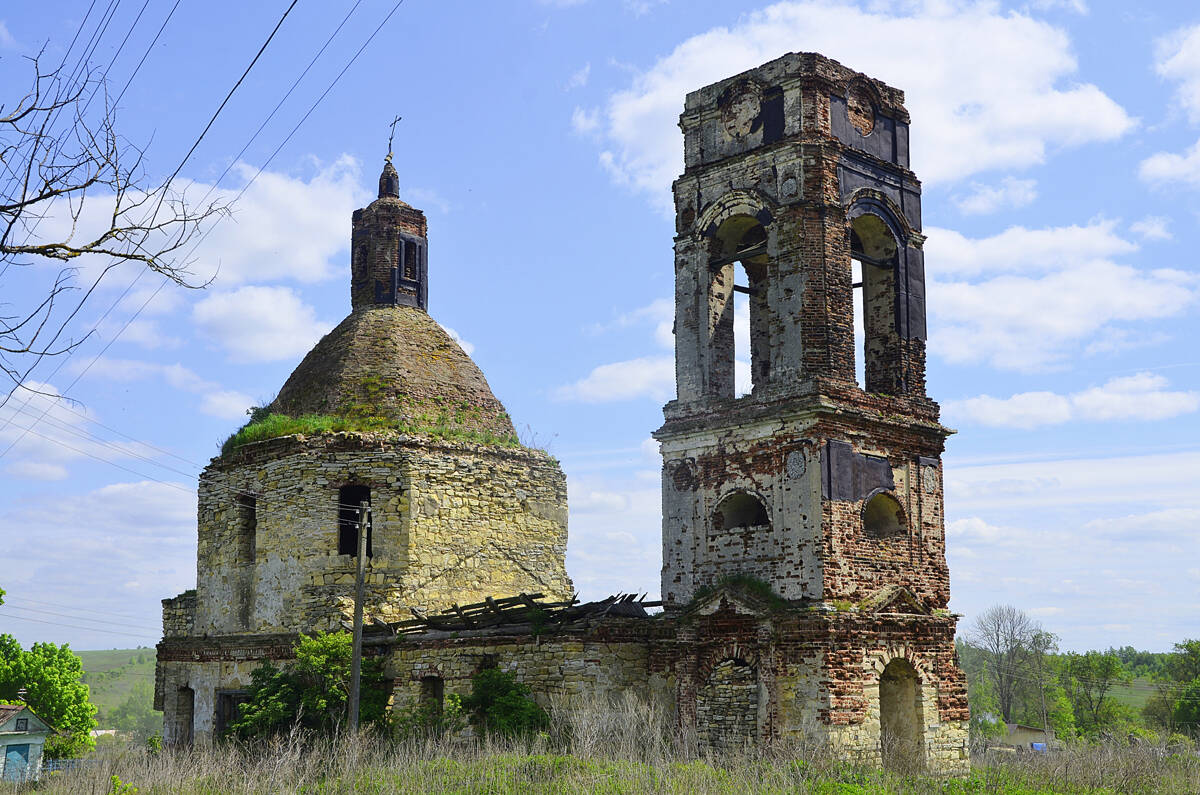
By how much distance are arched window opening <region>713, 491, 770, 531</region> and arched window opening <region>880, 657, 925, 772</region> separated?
2623 mm

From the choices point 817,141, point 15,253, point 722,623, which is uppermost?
point 817,141

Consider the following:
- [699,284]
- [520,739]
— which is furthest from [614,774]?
[699,284]

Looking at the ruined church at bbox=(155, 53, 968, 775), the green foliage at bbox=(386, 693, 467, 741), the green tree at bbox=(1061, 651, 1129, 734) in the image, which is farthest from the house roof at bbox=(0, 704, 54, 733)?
the green tree at bbox=(1061, 651, 1129, 734)

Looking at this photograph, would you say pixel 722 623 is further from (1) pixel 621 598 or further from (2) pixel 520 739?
(2) pixel 520 739

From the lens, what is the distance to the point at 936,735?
15758 millimetres

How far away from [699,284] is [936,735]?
699cm

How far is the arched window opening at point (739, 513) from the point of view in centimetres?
Result: 1633

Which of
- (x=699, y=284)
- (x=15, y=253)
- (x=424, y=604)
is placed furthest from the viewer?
(x=424, y=604)

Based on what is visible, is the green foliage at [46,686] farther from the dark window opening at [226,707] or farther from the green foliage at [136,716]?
the green foliage at [136,716]

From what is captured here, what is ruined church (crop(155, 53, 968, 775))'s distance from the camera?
1526 cm

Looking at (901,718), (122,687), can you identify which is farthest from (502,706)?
(122,687)

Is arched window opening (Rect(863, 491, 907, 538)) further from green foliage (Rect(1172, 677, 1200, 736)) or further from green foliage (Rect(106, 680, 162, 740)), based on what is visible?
green foliage (Rect(106, 680, 162, 740))

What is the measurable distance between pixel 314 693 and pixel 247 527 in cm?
444

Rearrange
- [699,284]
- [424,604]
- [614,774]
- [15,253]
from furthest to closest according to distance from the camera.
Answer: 1. [424,604]
2. [699,284]
3. [614,774]
4. [15,253]
